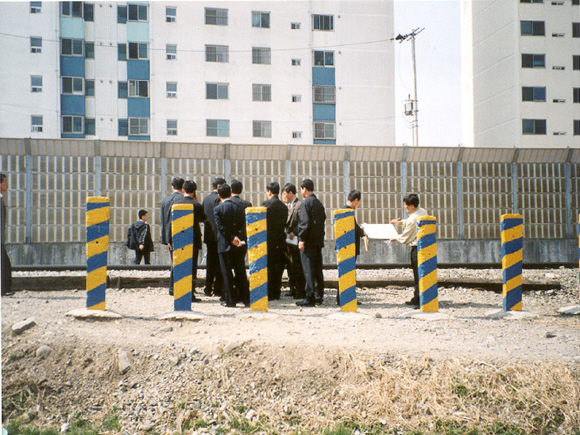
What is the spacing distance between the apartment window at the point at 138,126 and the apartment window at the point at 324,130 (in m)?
11.1

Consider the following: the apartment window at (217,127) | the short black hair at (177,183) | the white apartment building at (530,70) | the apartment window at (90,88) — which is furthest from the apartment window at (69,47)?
the short black hair at (177,183)

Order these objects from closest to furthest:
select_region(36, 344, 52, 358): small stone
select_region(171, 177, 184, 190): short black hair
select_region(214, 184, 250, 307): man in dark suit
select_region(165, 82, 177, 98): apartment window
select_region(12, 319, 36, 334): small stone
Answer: select_region(36, 344, 52, 358): small stone → select_region(12, 319, 36, 334): small stone → select_region(214, 184, 250, 307): man in dark suit → select_region(171, 177, 184, 190): short black hair → select_region(165, 82, 177, 98): apartment window

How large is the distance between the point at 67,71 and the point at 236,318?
3310 cm

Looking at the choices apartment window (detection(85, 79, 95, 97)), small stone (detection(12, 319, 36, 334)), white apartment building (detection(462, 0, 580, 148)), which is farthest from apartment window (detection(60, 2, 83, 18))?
small stone (detection(12, 319, 36, 334))

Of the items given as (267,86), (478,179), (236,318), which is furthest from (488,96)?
(236,318)

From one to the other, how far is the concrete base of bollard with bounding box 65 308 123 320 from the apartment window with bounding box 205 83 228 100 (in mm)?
31735

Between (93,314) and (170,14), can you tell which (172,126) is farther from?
(93,314)

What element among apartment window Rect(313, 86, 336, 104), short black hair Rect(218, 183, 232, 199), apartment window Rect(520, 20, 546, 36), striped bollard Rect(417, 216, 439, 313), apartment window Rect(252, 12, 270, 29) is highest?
apartment window Rect(252, 12, 270, 29)

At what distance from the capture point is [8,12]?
109 ft

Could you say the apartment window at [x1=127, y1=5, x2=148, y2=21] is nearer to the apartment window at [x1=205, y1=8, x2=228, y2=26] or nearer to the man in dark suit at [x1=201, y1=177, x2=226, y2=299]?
the apartment window at [x1=205, y1=8, x2=228, y2=26]

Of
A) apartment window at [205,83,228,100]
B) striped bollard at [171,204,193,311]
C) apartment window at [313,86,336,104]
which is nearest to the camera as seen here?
striped bollard at [171,204,193,311]

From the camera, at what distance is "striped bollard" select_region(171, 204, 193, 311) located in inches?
254

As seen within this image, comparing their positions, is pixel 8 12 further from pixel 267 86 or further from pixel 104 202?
pixel 104 202

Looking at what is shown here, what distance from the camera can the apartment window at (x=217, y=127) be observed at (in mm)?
36562
